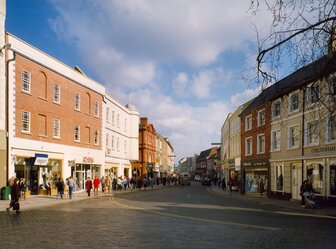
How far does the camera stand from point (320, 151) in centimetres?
2733

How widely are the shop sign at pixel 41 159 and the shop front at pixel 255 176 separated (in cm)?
1956

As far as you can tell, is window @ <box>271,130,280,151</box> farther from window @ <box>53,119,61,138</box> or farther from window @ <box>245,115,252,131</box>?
window @ <box>53,119,61,138</box>

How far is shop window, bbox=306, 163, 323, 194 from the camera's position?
27328 mm

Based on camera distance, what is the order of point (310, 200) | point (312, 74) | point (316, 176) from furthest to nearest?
point (316, 176), point (310, 200), point (312, 74)

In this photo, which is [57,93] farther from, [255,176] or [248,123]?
[255,176]

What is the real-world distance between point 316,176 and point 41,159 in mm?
20976

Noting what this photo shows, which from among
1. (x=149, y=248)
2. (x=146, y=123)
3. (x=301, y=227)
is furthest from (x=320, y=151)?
(x=146, y=123)

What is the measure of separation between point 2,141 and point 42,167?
223 inches

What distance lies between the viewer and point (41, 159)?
106 ft

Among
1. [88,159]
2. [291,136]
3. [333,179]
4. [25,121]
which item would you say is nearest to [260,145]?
[291,136]

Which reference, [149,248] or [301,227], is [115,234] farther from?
[301,227]

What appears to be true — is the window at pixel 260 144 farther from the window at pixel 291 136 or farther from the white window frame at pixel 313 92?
the white window frame at pixel 313 92

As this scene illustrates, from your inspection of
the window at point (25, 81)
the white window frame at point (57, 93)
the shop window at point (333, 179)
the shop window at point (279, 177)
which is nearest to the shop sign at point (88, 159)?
the white window frame at point (57, 93)

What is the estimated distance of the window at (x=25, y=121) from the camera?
30.7 m
